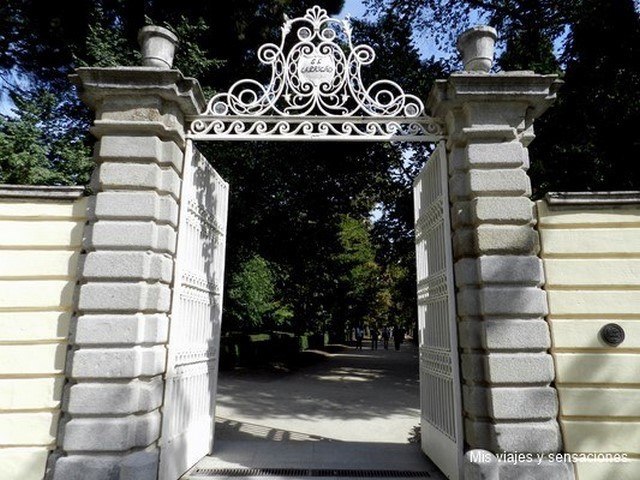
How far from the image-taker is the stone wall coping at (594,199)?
5156mm

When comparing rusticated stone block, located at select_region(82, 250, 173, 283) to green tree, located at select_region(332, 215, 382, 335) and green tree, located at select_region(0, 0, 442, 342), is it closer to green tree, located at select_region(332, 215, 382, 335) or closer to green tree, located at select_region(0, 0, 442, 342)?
green tree, located at select_region(0, 0, 442, 342)

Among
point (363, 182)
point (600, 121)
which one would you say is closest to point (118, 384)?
point (600, 121)

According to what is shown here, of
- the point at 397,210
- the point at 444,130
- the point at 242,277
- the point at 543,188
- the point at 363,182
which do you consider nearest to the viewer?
the point at 444,130

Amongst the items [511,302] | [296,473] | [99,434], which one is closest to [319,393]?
[296,473]

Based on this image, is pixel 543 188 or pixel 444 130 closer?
pixel 444 130

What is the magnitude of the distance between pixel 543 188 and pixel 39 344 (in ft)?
36.4

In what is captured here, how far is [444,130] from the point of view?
222 inches

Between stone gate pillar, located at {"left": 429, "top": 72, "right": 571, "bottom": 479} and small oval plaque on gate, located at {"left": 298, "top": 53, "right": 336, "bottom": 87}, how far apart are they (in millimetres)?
1357

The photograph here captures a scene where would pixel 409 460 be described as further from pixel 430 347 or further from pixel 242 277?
pixel 242 277

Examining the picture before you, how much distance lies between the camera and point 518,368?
15.4ft

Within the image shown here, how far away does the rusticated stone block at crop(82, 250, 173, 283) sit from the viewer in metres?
4.80

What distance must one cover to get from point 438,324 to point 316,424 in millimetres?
3963

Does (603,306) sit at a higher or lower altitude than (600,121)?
lower

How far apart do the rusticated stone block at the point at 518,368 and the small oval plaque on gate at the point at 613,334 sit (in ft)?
2.33
